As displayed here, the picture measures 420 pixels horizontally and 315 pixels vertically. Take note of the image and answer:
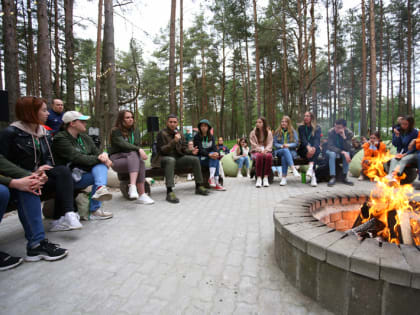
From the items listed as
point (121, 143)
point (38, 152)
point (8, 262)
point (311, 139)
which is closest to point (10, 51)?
point (121, 143)

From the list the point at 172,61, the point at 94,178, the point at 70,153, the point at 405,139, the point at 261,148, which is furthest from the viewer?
the point at 172,61

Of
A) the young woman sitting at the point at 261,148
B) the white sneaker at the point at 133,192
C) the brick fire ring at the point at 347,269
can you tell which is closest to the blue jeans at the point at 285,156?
the young woman sitting at the point at 261,148

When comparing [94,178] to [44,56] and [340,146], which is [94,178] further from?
[340,146]

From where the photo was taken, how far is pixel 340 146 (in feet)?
18.5

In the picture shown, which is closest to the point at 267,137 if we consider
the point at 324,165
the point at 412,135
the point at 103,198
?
the point at 324,165

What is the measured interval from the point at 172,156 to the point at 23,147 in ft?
8.66

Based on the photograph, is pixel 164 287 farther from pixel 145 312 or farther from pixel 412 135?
pixel 412 135

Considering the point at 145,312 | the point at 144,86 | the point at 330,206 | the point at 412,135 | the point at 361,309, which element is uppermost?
the point at 144,86

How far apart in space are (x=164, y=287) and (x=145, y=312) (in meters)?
0.27

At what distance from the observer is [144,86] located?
24.2 m

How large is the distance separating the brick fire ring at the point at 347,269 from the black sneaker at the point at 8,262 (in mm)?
Result: 2289

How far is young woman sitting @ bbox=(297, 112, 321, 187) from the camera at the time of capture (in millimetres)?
5656

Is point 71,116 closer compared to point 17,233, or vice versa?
point 17,233

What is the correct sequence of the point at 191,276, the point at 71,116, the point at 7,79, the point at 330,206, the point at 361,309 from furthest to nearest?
1. the point at 7,79
2. the point at 71,116
3. the point at 330,206
4. the point at 191,276
5. the point at 361,309
